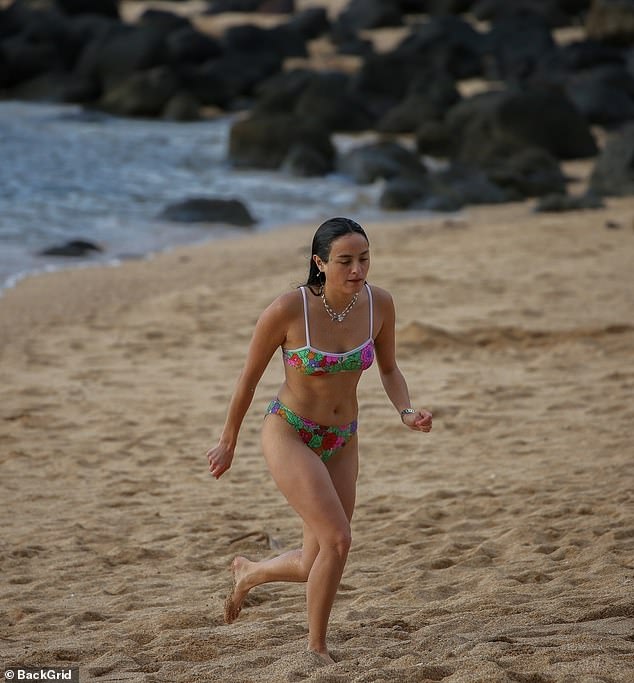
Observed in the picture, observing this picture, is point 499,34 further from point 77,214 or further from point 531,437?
point 531,437

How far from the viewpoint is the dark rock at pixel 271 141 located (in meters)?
22.3

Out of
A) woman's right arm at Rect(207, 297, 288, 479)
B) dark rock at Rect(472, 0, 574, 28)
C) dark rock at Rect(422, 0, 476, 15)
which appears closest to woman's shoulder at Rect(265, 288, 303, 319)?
woman's right arm at Rect(207, 297, 288, 479)

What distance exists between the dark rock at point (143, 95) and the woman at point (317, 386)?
2600 cm

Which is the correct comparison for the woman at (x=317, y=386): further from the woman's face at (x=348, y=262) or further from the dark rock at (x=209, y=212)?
the dark rock at (x=209, y=212)

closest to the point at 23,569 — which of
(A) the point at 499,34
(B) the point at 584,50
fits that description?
(B) the point at 584,50

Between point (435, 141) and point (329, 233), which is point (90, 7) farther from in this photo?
point (329, 233)

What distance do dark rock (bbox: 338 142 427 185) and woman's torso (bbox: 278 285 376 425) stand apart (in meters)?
16.1

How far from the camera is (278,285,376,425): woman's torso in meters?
4.14

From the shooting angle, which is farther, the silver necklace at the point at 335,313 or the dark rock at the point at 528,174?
the dark rock at the point at 528,174

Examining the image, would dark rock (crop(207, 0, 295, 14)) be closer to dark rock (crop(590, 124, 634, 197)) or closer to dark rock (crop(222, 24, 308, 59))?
dark rock (crop(222, 24, 308, 59))

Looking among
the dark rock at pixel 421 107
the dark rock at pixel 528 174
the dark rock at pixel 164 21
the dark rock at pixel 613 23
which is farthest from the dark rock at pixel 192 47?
the dark rock at pixel 528 174

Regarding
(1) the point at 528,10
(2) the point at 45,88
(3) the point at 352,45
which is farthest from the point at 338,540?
(1) the point at 528,10

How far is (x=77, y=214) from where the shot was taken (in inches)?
703

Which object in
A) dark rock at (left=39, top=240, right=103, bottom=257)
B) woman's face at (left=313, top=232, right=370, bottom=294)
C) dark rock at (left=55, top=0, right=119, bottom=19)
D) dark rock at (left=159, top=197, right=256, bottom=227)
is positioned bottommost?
dark rock at (left=39, top=240, right=103, bottom=257)
